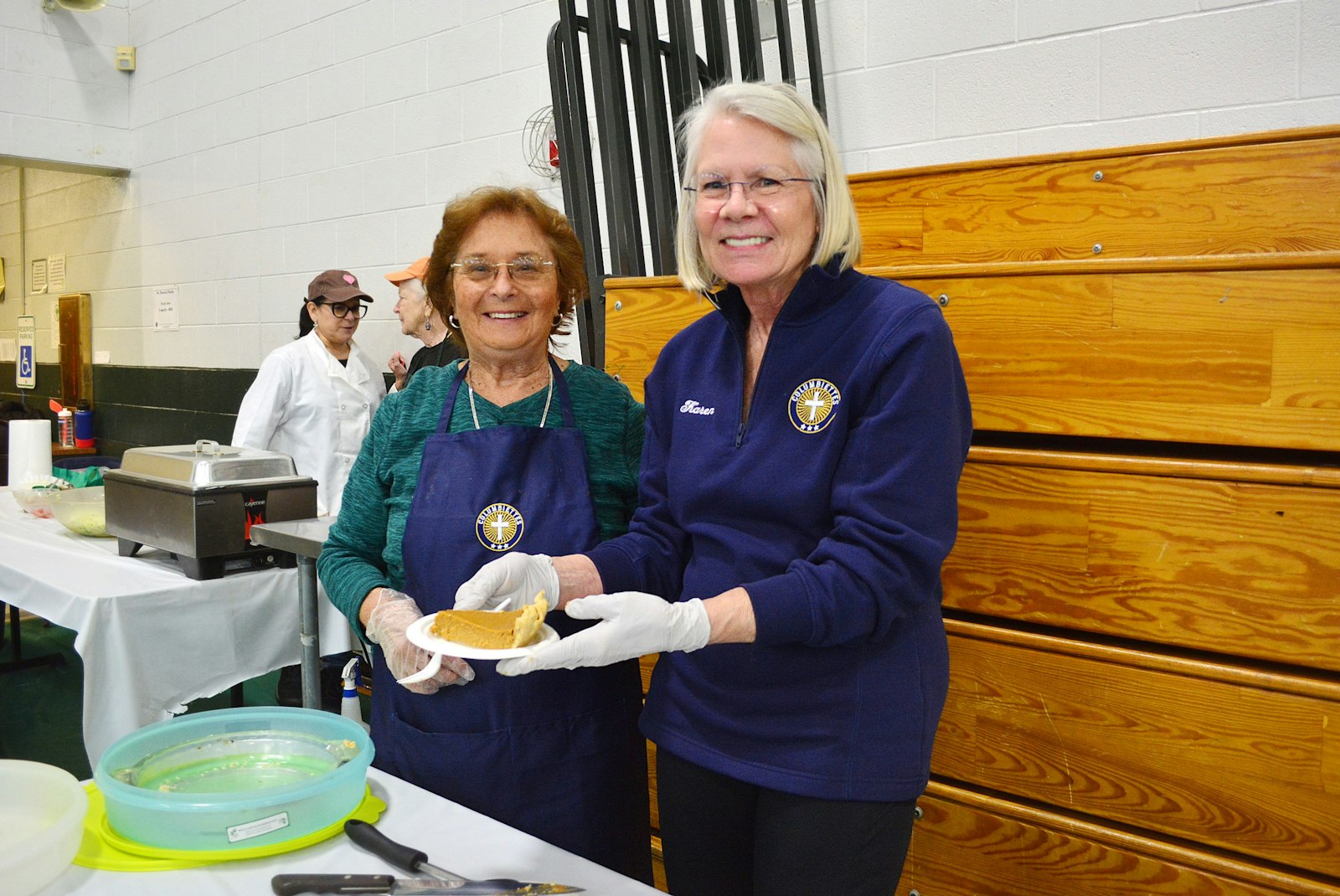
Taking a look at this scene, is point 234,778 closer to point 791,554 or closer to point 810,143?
point 791,554

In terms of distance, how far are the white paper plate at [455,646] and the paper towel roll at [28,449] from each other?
113 inches

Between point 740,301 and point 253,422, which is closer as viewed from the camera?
point 740,301

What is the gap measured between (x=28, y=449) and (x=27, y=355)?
18.2 ft

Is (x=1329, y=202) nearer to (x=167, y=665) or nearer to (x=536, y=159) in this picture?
(x=167, y=665)

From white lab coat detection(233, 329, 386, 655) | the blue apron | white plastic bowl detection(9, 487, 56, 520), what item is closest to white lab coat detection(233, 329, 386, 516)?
white lab coat detection(233, 329, 386, 655)


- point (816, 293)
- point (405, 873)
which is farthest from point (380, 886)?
point (816, 293)

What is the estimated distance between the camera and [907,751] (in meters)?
1.18

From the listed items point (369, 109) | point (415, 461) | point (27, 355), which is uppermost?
point (369, 109)

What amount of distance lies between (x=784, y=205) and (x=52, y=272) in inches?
317

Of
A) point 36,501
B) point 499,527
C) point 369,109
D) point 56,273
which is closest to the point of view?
point 499,527

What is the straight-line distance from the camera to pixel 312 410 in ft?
13.4

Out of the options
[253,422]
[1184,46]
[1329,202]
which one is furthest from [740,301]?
[253,422]

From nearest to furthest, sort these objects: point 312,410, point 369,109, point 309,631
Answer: point 309,631 → point 312,410 → point 369,109

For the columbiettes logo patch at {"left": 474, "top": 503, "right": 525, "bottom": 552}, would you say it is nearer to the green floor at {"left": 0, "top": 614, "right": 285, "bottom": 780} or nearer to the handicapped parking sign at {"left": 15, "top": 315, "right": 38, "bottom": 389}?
the green floor at {"left": 0, "top": 614, "right": 285, "bottom": 780}
